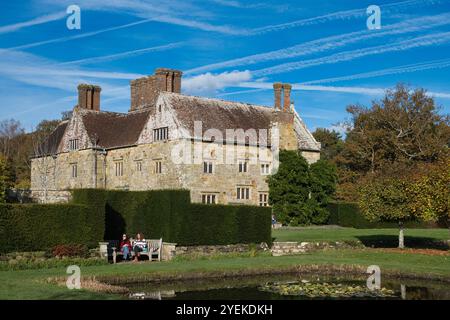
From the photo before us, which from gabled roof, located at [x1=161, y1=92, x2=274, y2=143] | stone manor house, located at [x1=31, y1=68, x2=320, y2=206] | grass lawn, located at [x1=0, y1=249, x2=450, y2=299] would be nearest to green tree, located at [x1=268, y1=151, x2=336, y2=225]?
stone manor house, located at [x1=31, y1=68, x2=320, y2=206]

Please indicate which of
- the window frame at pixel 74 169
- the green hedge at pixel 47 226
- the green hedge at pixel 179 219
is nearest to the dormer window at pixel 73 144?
the window frame at pixel 74 169

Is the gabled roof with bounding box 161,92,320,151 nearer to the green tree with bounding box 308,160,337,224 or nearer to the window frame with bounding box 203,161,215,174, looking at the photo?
the window frame with bounding box 203,161,215,174

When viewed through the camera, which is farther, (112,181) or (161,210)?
(112,181)

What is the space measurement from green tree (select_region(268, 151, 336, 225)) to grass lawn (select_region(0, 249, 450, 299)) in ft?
48.7

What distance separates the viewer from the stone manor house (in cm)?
4181

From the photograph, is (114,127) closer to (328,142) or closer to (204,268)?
(204,268)

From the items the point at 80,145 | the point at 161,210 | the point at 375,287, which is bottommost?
the point at 375,287

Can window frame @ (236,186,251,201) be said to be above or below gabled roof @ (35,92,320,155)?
below

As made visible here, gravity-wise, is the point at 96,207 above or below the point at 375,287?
above
